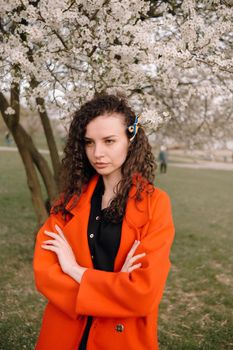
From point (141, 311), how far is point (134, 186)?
0.68m

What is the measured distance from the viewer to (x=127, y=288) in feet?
6.38

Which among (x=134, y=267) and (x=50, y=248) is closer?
(x=134, y=267)

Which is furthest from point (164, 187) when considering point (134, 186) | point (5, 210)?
point (134, 186)

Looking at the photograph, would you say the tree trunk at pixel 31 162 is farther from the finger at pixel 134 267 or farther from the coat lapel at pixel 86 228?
the finger at pixel 134 267

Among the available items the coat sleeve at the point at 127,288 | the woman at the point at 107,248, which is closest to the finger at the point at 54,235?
the woman at the point at 107,248

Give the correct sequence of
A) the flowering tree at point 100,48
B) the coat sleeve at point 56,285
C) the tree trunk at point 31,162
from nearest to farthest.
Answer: the coat sleeve at point 56,285 < the flowering tree at point 100,48 < the tree trunk at point 31,162

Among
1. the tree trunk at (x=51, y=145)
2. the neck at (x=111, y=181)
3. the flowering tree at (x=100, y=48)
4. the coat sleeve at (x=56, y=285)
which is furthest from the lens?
the tree trunk at (x=51, y=145)

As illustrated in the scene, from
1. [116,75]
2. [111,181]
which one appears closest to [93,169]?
[111,181]

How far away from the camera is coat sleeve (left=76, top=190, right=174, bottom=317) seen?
76.9 inches

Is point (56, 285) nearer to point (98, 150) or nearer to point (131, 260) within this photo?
point (131, 260)

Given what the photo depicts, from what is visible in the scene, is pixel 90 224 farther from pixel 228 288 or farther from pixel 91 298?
pixel 228 288

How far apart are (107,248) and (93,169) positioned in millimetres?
529

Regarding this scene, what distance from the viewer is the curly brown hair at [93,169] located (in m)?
2.24

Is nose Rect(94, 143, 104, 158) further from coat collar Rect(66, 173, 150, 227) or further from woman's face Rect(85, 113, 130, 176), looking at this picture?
coat collar Rect(66, 173, 150, 227)
